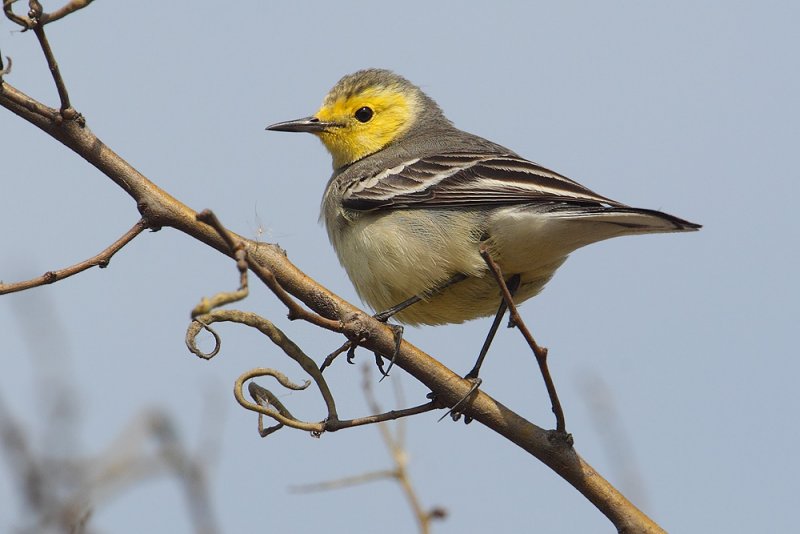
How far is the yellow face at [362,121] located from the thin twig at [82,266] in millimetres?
5080

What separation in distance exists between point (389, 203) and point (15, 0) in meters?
3.56

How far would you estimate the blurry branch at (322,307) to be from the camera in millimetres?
3705

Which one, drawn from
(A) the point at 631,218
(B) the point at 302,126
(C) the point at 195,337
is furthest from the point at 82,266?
(B) the point at 302,126

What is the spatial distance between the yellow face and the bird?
1.07 m

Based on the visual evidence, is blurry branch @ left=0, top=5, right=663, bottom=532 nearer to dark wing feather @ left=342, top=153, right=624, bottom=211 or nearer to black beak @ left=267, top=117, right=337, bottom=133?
dark wing feather @ left=342, top=153, right=624, bottom=211

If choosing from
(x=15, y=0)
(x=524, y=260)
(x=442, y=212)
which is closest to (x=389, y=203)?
(x=442, y=212)

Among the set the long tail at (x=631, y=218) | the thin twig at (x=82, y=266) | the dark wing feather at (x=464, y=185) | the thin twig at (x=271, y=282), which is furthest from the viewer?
the dark wing feather at (x=464, y=185)

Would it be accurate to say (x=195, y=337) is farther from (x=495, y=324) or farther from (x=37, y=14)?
(x=495, y=324)

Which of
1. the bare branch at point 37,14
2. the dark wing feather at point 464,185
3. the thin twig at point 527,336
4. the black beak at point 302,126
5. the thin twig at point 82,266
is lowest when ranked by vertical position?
the thin twig at point 527,336

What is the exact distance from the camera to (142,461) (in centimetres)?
343

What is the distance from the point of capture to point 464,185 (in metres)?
6.57

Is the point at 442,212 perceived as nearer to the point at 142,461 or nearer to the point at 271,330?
the point at 271,330

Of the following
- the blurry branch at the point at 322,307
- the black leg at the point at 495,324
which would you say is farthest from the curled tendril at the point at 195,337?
the black leg at the point at 495,324

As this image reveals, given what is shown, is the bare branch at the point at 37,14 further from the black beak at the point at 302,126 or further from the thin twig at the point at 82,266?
the black beak at the point at 302,126
